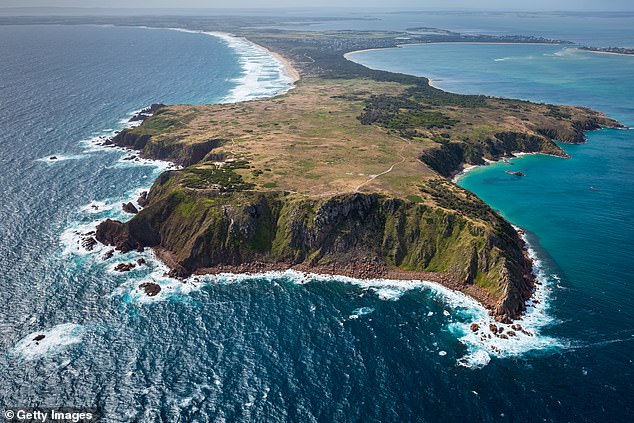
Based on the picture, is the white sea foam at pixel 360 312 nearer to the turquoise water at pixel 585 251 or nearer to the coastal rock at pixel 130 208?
the turquoise water at pixel 585 251

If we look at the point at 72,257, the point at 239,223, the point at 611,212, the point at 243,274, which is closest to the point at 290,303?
the point at 243,274

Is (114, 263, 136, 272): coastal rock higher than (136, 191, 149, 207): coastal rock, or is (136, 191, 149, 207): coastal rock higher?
(136, 191, 149, 207): coastal rock

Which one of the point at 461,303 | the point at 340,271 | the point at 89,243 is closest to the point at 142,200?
the point at 89,243

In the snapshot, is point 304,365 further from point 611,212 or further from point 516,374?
point 611,212

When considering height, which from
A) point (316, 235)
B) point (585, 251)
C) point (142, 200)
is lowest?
point (585, 251)

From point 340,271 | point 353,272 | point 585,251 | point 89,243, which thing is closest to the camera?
point 353,272

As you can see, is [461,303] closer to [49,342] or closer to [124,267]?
[124,267]

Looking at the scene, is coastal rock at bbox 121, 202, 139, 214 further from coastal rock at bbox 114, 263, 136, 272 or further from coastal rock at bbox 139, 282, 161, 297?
coastal rock at bbox 139, 282, 161, 297

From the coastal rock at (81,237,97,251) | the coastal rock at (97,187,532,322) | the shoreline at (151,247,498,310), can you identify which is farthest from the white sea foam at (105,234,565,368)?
the coastal rock at (81,237,97,251)
